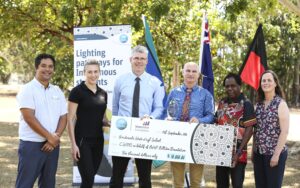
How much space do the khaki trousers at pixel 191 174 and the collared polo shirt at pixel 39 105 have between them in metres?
1.62

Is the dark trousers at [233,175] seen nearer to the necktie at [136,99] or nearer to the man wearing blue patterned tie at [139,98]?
the man wearing blue patterned tie at [139,98]

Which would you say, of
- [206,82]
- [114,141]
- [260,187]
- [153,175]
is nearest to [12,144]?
[153,175]

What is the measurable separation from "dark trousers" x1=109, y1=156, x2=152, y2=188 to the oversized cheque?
113 millimetres

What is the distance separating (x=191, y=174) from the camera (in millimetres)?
5629

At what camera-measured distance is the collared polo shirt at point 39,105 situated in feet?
→ 16.2

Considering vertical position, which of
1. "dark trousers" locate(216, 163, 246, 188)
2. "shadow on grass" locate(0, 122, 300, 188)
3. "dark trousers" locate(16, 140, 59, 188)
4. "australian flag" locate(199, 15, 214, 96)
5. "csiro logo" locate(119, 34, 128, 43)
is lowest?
"shadow on grass" locate(0, 122, 300, 188)

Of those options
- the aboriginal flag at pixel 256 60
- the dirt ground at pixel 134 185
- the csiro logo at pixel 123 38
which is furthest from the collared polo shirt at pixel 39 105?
the dirt ground at pixel 134 185

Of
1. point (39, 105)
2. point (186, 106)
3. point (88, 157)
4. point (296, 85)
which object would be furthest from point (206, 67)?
point (296, 85)

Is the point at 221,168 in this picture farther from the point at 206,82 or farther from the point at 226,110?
the point at 206,82

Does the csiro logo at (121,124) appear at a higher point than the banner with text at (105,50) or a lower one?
lower

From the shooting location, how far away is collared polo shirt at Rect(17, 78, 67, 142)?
16.2ft

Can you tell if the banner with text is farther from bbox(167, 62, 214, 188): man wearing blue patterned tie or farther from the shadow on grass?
bbox(167, 62, 214, 188): man wearing blue patterned tie

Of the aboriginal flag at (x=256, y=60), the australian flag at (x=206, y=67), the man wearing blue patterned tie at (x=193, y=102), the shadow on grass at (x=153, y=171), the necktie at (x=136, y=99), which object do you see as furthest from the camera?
the shadow on grass at (x=153, y=171)

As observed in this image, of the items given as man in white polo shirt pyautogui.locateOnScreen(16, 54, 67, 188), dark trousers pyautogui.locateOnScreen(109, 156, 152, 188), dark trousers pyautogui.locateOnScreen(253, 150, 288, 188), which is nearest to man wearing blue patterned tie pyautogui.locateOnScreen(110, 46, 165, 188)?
dark trousers pyautogui.locateOnScreen(109, 156, 152, 188)
